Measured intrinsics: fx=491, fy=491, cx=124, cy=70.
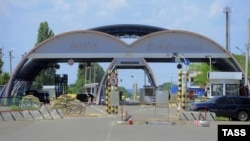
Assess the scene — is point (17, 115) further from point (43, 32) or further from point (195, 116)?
point (43, 32)

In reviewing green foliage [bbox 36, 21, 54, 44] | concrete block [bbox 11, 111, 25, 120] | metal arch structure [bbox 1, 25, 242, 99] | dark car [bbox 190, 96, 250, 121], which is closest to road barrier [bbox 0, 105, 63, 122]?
concrete block [bbox 11, 111, 25, 120]

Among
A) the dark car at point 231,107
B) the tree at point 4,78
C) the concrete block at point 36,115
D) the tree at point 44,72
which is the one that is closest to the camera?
the concrete block at point 36,115

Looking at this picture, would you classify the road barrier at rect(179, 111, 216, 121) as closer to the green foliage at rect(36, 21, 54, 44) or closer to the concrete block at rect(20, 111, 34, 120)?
the concrete block at rect(20, 111, 34, 120)

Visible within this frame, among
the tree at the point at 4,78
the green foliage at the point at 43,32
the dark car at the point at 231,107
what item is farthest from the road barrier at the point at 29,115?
the green foliage at the point at 43,32

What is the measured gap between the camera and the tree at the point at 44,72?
10064cm

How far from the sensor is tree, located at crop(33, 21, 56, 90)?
100637mm

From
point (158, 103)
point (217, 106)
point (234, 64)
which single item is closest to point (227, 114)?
point (217, 106)

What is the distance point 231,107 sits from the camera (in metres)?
30.2

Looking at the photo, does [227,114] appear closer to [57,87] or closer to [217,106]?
[217,106]

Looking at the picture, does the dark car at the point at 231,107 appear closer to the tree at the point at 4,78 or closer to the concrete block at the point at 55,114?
the concrete block at the point at 55,114

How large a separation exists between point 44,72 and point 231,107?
76.2 metres

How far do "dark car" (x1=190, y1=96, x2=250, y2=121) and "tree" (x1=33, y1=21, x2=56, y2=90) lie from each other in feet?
229

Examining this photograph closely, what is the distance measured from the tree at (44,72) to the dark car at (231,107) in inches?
2743

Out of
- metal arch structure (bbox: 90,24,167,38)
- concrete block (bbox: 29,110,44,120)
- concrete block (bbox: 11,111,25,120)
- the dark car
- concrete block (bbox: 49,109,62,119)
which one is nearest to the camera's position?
concrete block (bbox: 11,111,25,120)
